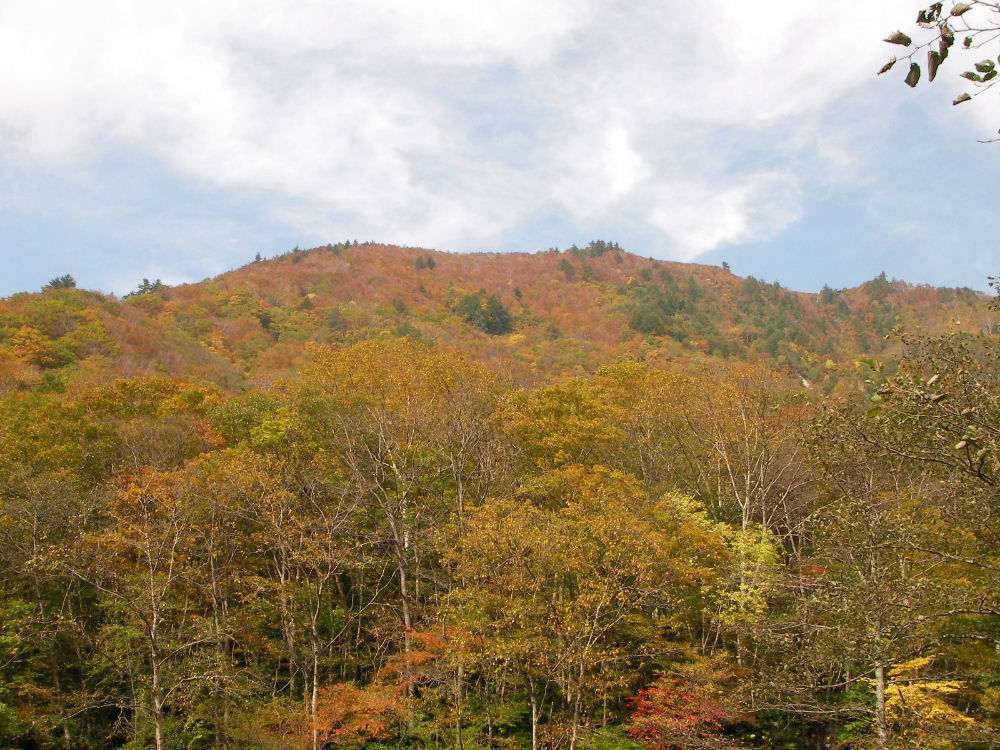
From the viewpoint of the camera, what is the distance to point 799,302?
123 metres

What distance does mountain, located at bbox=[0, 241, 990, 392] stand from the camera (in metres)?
47.0

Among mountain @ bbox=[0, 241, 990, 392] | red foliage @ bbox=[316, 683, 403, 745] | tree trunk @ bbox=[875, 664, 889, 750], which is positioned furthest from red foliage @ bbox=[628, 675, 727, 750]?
mountain @ bbox=[0, 241, 990, 392]

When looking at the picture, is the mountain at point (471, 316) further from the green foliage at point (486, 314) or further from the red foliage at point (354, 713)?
the red foliage at point (354, 713)

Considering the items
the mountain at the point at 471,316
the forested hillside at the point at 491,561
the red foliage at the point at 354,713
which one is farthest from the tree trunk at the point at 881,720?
the mountain at the point at 471,316

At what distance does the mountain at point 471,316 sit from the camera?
4700 cm

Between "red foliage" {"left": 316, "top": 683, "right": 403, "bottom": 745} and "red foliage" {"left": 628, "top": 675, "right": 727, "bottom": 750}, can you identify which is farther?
"red foliage" {"left": 316, "top": 683, "right": 403, "bottom": 745}

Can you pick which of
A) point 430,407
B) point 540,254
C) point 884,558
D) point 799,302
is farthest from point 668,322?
point 884,558

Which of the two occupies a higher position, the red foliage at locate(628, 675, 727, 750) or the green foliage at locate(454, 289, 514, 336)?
the green foliage at locate(454, 289, 514, 336)

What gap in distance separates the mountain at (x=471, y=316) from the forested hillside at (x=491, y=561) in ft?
41.0

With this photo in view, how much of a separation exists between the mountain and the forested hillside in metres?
12.5

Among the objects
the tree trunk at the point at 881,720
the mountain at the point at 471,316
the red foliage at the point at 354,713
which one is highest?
the mountain at the point at 471,316

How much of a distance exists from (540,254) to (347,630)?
127509 millimetres

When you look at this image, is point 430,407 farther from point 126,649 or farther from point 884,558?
point 884,558

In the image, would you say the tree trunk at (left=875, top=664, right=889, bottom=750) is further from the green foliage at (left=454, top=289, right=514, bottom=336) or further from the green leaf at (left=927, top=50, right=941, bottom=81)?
the green foliage at (left=454, top=289, right=514, bottom=336)
